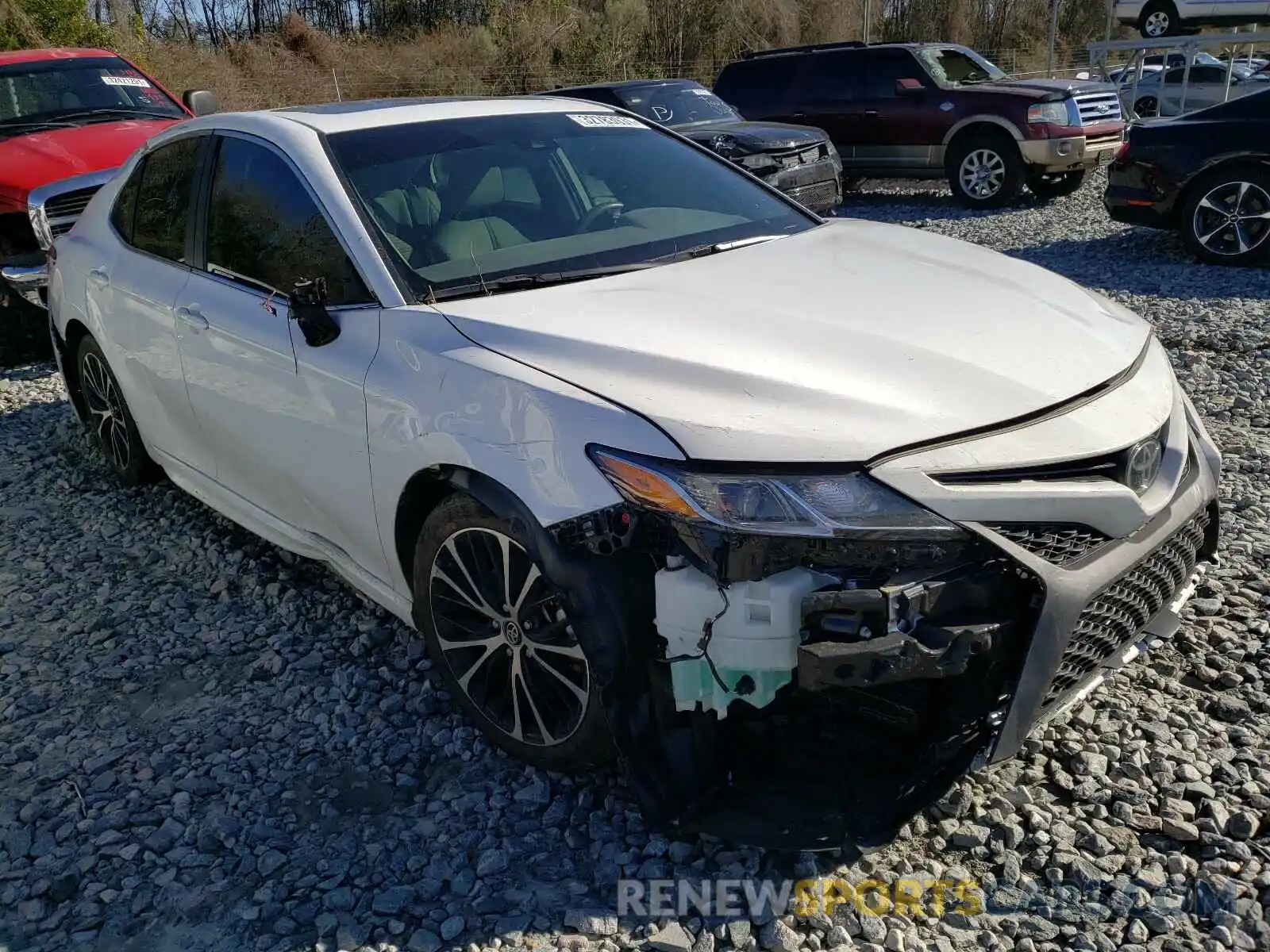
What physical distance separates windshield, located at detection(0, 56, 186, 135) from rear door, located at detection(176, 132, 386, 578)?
217 inches

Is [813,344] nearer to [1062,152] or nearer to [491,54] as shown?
[1062,152]

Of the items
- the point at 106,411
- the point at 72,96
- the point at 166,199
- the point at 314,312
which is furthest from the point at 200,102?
the point at 314,312

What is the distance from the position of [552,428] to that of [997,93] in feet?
36.7

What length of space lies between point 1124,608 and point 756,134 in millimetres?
9226

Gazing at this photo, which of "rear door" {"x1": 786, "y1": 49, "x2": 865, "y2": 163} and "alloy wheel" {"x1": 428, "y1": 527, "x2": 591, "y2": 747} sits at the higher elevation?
"rear door" {"x1": 786, "y1": 49, "x2": 865, "y2": 163}

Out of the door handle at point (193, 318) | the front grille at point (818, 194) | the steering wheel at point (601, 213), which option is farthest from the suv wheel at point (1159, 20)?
the door handle at point (193, 318)

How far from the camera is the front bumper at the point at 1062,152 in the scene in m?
11.7

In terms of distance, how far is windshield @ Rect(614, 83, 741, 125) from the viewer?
1190 cm

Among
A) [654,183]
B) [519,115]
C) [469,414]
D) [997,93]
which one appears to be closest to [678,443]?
[469,414]

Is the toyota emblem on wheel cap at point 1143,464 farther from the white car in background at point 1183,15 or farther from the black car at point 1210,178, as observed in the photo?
the white car in background at point 1183,15

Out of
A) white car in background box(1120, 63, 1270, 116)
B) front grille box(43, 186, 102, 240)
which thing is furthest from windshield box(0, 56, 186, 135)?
white car in background box(1120, 63, 1270, 116)

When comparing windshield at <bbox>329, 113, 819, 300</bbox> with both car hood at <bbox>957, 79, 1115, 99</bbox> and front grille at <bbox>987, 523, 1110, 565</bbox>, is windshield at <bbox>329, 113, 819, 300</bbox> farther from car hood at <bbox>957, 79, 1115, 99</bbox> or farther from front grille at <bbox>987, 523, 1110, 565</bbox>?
car hood at <bbox>957, 79, 1115, 99</bbox>

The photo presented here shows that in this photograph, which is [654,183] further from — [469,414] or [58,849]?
[58,849]

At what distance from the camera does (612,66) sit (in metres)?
27.5
